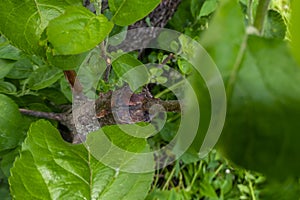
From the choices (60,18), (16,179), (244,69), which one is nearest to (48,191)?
(16,179)

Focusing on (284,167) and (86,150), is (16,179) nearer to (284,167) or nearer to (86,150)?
(86,150)

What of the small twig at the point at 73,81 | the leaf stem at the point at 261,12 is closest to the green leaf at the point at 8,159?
the small twig at the point at 73,81

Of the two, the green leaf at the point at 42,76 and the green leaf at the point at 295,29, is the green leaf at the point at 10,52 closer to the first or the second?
the green leaf at the point at 42,76

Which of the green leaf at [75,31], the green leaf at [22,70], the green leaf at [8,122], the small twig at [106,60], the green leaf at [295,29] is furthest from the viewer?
the green leaf at [22,70]

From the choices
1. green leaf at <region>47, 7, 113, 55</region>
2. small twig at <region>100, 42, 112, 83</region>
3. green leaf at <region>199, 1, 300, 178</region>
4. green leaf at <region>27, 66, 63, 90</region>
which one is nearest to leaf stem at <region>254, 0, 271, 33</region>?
green leaf at <region>199, 1, 300, 178</region>

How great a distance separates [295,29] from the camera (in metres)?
0.18

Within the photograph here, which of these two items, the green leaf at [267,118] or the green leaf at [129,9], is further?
the green leaf at [129,9]

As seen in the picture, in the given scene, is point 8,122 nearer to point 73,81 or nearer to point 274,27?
point 73,81

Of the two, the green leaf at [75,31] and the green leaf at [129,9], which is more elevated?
the green leaf at [129,9]

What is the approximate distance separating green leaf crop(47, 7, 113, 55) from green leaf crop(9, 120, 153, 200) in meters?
0.12

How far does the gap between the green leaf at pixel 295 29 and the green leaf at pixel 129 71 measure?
355 millimetres

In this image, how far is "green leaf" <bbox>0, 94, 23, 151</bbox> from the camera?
0.65 m

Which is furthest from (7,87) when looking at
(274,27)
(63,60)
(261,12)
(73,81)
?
(261,12)

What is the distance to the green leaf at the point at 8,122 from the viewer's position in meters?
0.65
